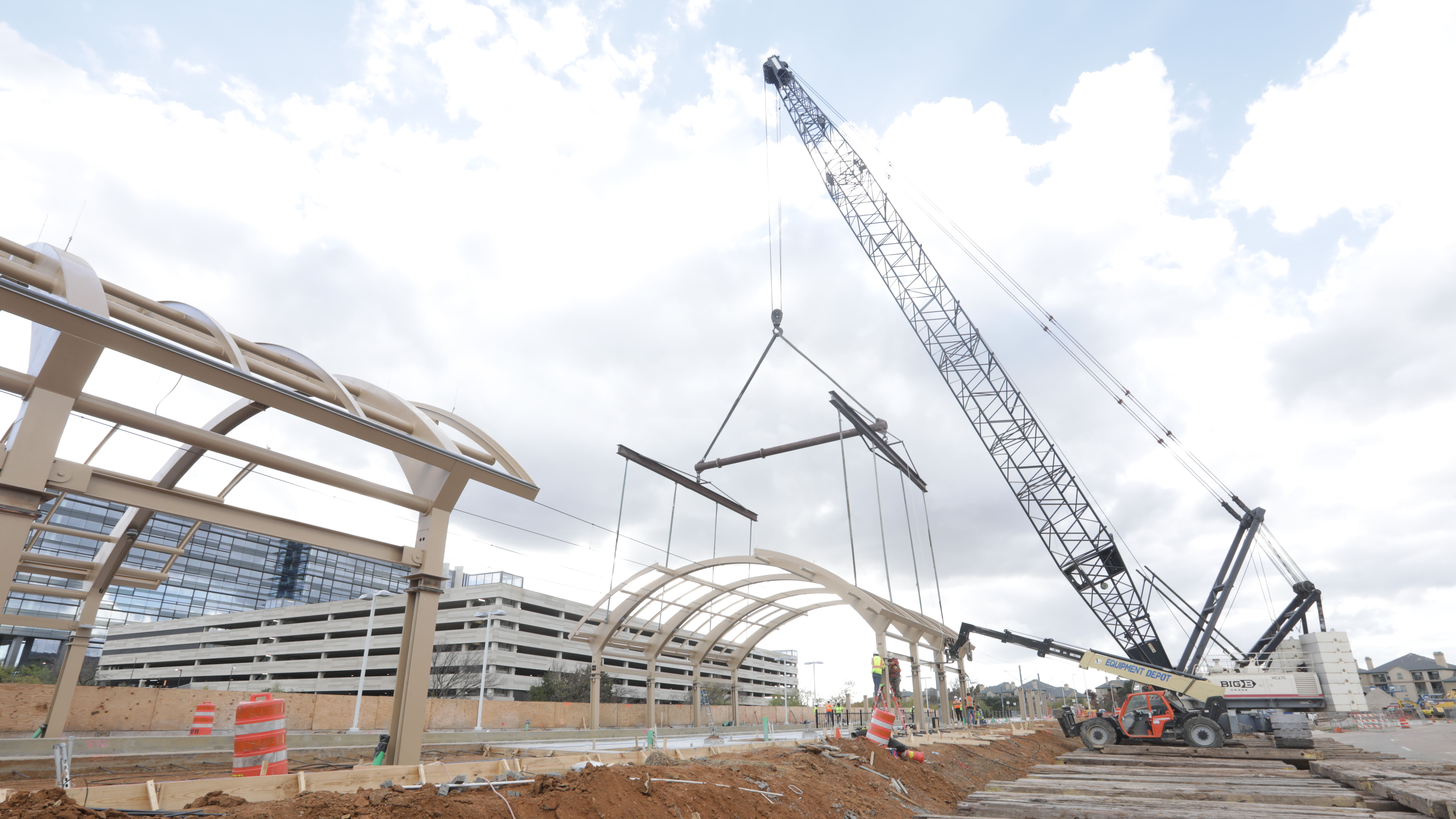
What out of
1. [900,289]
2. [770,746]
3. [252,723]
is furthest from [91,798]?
[900,289]

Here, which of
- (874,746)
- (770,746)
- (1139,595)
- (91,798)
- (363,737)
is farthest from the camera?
(1139,595)

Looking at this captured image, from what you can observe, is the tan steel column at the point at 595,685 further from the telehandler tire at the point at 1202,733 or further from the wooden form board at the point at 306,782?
the telehandler tire at the point at 1202,733

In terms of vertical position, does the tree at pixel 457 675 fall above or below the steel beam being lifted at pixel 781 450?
below

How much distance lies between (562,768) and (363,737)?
1449cm

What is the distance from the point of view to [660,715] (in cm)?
4131

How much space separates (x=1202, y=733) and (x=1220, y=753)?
6551mm

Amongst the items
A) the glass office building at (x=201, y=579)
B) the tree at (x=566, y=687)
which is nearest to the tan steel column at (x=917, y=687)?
the tree at (x=566, y=687)

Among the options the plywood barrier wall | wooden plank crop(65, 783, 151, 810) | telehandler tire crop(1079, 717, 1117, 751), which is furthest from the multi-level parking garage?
wooden plank crop(65, 783, 151, 810)

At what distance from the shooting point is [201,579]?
303 ft

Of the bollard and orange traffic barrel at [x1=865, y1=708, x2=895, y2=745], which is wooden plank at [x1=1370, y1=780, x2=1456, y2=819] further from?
the bollard

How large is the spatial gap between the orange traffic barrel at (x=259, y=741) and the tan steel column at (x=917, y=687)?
19883mm

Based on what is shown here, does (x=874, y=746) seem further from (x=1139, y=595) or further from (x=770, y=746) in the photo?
(x=1139, y=595)

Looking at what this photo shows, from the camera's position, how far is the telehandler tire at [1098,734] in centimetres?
1866

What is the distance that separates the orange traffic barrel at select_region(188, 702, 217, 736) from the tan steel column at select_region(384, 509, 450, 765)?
11956 millimetres
